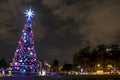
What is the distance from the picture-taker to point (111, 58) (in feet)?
476

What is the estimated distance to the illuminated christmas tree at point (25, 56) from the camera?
97375 mm

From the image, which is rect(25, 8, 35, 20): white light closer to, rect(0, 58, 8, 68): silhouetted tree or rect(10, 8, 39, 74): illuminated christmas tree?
rect(10, 8, 39, 74): illuminated christmas tree

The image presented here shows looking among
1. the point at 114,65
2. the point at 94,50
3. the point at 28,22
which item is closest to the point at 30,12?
the point at 28,22

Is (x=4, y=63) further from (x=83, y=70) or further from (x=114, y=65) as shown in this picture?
(x=114, y=65)

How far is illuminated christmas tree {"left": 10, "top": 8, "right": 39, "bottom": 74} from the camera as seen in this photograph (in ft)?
319

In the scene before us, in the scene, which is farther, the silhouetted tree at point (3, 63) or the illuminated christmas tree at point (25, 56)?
the silhouetted tree at point (3, 63)

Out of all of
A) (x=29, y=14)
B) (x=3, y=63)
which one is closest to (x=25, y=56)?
(x=29, y=14)

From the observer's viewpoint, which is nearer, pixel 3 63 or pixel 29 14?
pixel 29 14

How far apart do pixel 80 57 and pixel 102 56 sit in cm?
1051

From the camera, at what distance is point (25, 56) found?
97.2 m

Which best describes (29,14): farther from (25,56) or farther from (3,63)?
(3,63)

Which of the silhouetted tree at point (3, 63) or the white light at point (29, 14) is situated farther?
the silhouetted tree at point (3, 63)

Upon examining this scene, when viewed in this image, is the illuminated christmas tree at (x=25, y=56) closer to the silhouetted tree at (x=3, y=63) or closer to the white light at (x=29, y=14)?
→ the white light at (x=29, y=14)

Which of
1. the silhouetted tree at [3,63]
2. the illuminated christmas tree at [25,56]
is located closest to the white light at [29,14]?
the illuminated christmas tree at [25,56]
